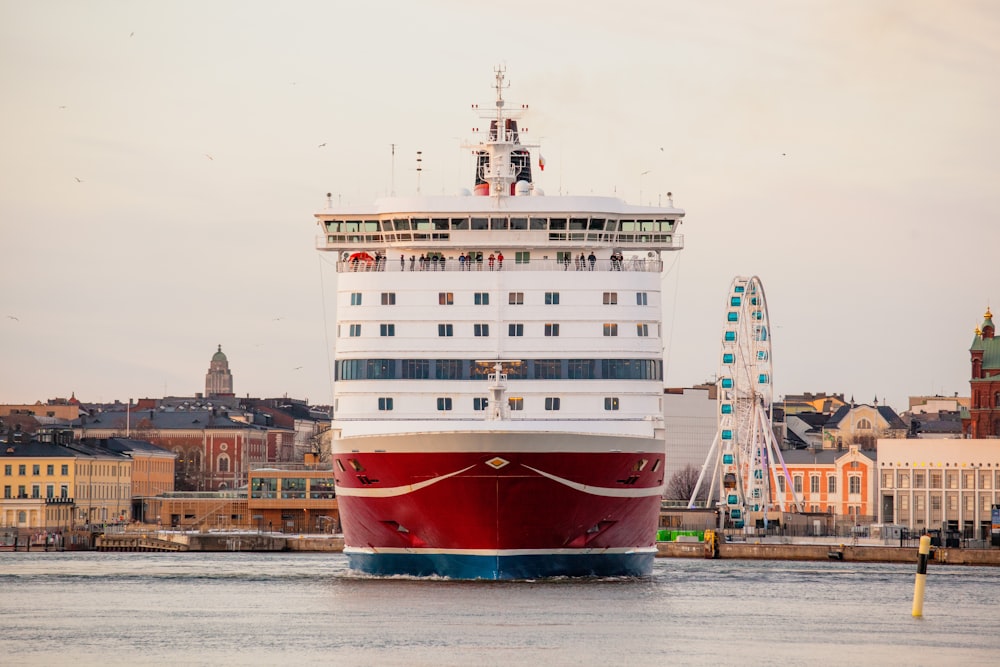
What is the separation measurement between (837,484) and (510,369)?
304ft

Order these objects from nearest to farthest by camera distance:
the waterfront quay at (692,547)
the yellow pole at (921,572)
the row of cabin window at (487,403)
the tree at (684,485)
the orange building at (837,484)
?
the yellow pole at (921,572) → the row of cabin window at (487,403) → the waterfront quay at (692,547) → the orange building at (837,484) → the tree at (684,485)

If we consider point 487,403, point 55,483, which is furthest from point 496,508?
point 55,483

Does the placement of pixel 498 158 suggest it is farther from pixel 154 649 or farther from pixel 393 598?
pixel 154 649

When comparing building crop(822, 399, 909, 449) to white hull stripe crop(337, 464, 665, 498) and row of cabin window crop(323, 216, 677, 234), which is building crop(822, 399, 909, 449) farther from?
white hull stripe crop(337, 464, 665, 498)

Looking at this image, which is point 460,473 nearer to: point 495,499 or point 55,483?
point 495,499

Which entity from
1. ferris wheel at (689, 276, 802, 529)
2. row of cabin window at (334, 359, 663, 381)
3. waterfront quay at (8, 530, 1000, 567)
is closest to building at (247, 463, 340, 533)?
waterfront quay at (8, 530, 1000, 567)

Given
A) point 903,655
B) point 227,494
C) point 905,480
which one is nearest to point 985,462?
point 905,480

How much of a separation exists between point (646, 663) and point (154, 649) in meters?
10.5

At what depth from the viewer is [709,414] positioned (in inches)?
7219

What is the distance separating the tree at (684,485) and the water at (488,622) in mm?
94756

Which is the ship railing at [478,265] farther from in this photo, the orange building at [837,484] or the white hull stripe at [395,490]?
the orange building at [837,484]

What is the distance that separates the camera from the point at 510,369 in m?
62.4

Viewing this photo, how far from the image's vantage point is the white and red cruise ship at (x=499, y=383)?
192 ft

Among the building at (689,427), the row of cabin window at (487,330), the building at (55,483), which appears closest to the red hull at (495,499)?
the row of cabin window at (487,330)
